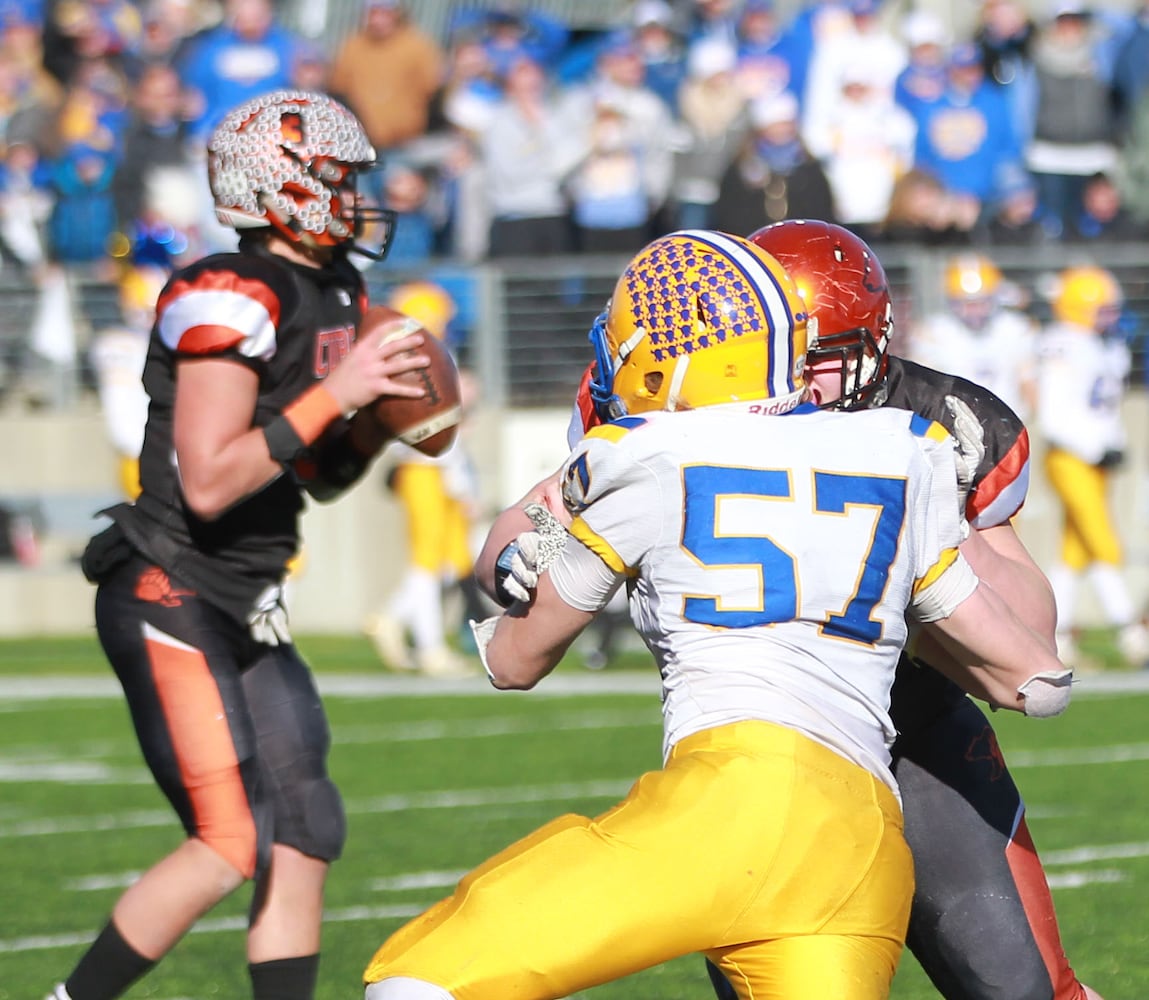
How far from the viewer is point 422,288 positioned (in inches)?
450

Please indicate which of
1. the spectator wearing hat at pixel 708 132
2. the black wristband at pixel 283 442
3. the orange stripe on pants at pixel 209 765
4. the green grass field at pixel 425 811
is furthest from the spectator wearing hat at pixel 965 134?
the orange stripe on pants at pixel 209 765

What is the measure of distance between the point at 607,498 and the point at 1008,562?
2.54 ft

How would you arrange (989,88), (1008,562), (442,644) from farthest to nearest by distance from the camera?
1. (989,88)
2. (442,644)
3. (1008,562)

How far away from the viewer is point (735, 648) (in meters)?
2.76

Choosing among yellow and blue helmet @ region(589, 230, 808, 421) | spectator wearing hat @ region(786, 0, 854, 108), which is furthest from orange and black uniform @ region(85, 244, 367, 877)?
spectator wearing hat @ region(786, 0, 854, 108)

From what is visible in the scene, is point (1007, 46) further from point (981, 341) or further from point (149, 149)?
point (149, 149)

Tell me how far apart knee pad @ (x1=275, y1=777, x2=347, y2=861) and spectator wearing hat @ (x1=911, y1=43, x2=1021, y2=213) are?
368 inches

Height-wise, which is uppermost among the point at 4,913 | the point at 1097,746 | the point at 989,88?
the point at 989,88

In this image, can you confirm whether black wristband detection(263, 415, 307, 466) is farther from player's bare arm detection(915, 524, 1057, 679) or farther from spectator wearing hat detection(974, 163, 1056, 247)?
spectator wearing hat detection(974, 163, 1056, 247)

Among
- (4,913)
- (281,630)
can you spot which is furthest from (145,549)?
(4,913)

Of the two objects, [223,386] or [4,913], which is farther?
[4,913]

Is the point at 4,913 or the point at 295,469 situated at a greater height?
the point at 295,469

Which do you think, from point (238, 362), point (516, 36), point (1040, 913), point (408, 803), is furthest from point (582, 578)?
point (516, 36)

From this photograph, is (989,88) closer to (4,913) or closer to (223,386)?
(4,913)
